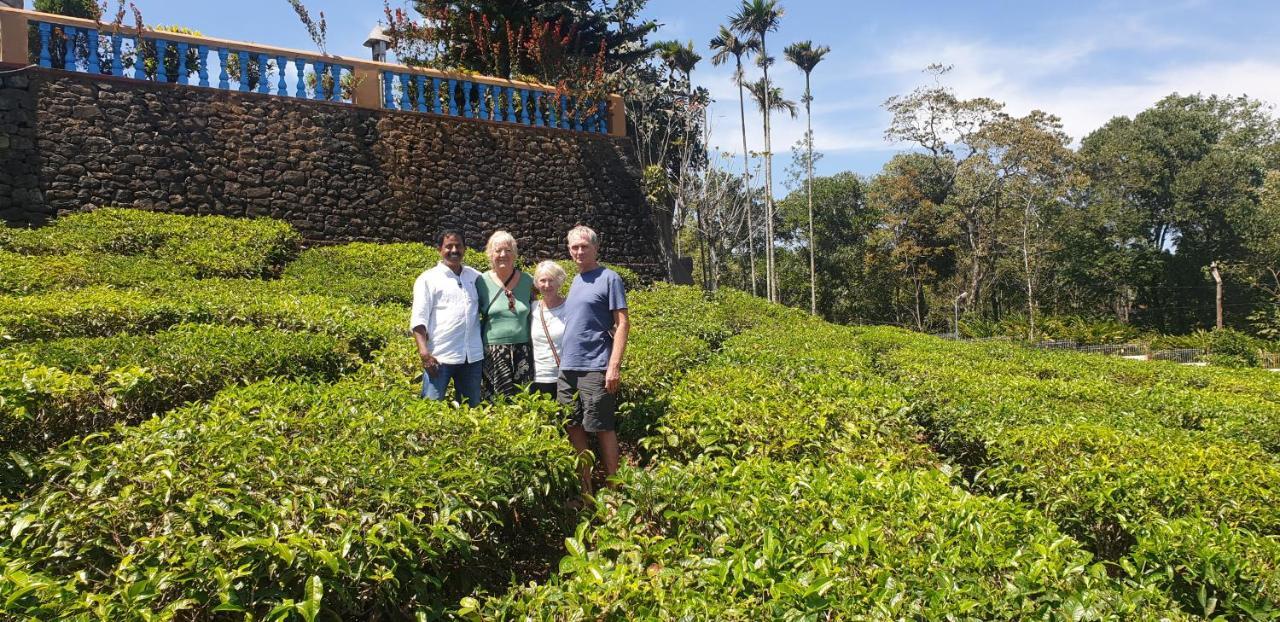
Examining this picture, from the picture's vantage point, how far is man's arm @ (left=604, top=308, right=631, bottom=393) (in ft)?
12.4

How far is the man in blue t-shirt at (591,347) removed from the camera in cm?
389

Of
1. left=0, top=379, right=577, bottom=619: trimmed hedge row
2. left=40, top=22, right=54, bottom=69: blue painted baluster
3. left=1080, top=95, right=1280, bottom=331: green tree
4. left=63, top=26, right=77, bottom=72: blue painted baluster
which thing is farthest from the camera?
left=1080, top=95, right=1280, bottom=331: green tree

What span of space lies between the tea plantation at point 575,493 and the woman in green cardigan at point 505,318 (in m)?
0.54

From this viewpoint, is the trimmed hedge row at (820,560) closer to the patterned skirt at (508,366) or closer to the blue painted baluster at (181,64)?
the patterned skirt at (508,366)

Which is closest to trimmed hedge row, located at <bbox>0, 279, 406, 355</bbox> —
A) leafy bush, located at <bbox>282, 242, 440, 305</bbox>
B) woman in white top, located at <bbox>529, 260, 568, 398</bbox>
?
leafy bush, located at <bbox>282, 242, 440, 305</bbox>

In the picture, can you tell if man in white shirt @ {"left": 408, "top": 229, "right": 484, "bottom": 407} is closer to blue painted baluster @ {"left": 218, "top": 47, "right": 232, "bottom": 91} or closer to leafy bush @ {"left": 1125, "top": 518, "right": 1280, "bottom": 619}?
leafy bush @ {"left": 1125, "top": 518, "right": 1280, "bottom": 619}

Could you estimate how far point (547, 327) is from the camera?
4184mm

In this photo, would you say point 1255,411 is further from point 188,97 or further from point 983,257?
point 983,257

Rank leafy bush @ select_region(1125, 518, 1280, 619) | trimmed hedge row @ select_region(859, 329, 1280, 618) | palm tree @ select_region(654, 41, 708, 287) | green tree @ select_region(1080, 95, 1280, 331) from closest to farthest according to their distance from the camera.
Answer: leafy bush @ select_region(1125, 518, 1280, 619) < trimmed hedge row @ select_region(859, 329, 1280, 618) < palm tree @ select_region(654, 41, 708, 287) < green tree @ select_region(1080, 95, 1280, 331)

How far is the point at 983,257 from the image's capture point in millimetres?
31375

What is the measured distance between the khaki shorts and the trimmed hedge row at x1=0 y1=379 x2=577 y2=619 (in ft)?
2.22

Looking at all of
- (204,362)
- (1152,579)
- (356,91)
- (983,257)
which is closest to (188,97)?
(356,91)

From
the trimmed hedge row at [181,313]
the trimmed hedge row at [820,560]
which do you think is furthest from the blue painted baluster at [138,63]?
the trimmed hedge row at [820,560]

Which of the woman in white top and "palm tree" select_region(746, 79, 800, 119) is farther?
"palm tree" select_region(746, 79, 800, 119)
